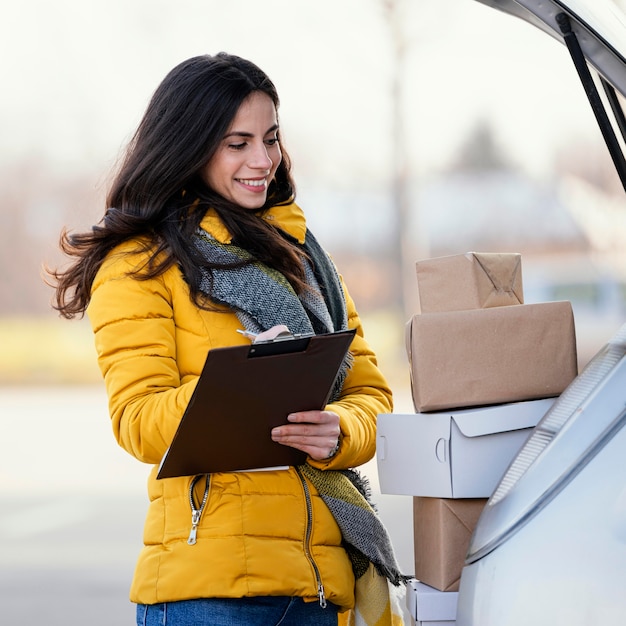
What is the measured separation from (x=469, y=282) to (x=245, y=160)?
1.49 ft

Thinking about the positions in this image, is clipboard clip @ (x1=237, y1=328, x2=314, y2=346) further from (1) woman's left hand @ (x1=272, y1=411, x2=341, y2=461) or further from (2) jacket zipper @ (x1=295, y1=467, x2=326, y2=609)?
(2) jacket zipper @ (x1=295, y1=467, x2=326, y2=609)

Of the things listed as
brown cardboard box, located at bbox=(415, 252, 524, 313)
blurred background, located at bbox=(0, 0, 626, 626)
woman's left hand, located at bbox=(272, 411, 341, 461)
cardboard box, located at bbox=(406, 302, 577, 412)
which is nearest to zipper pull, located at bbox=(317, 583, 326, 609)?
woman's left hand, located at bbox=(272, 411, 341, 461)

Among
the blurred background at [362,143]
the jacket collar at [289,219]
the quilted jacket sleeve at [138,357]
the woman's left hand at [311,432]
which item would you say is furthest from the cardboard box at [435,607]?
the blurred background at [362,143]

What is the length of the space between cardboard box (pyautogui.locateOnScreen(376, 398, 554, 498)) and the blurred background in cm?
815

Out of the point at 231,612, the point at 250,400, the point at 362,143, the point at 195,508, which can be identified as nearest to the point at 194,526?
the point at 195,508

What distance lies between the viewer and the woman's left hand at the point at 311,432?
165 cm

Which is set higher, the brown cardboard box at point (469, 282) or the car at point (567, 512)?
the brown cardboard box at point (469, 282)

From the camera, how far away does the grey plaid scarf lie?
1739 millimetres

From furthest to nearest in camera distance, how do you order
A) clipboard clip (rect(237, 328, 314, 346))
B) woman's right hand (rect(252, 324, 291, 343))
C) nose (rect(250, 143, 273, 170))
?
nose (rect(250, 143, 273, 170)), woman's right hand (rect(252, 324, 291, 343)), clipboard clip (rect(237, 328, 314, 346))

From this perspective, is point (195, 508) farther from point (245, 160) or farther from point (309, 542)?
point (245, 160)

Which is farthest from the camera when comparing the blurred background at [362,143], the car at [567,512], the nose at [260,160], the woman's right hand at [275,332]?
the blurred background at [362,143]

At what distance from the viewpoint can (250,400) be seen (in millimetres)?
1564

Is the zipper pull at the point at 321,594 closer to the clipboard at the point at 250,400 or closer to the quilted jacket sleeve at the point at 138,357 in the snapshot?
the clipboard at the point at 250,400

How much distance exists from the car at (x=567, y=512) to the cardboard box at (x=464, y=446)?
164 mm
